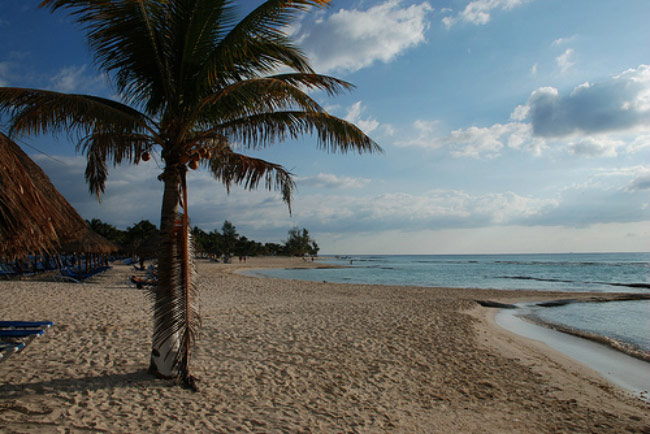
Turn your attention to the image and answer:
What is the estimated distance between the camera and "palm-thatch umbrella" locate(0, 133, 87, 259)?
3.49m

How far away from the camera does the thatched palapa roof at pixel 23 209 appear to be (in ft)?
11.5

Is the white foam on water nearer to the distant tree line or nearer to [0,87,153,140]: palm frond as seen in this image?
[0,87,153,140]: palm frond

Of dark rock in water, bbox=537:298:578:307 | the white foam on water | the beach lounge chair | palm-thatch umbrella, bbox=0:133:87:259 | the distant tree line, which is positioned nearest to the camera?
palm-thatch umbrella, bbox=0:133:87:259

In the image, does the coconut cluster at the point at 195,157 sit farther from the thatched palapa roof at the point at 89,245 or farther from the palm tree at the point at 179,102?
the thatched palapa roof at the point at 89,245

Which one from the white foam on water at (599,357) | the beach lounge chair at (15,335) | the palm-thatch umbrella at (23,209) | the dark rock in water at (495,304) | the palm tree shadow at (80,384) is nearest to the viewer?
the palm-thatch umbrella at (23,209)

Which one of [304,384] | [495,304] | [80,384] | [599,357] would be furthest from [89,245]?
[599,357]

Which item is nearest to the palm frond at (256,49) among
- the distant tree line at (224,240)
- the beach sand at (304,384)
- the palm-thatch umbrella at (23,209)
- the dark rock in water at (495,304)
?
the palm-thatch umbrella at (23,209)

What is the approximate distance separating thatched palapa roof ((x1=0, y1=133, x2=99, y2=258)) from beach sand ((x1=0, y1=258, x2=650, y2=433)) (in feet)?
5.52

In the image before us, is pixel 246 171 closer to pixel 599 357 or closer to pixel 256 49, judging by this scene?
pixel 256 49

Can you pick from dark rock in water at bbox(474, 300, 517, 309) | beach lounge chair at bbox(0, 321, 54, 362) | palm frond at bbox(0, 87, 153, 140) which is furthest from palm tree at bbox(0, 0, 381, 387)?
dark rock in water at bbox(474, 300, 517, 309)

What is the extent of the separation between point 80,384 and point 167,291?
1642 mm

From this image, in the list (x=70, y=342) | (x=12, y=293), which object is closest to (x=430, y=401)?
(x=70, y=342)

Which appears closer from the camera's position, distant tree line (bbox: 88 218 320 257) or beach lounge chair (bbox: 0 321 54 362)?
beach lounge chair (bbox: 0 321 54 362)

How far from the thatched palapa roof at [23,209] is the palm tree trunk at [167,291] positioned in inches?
43.7
